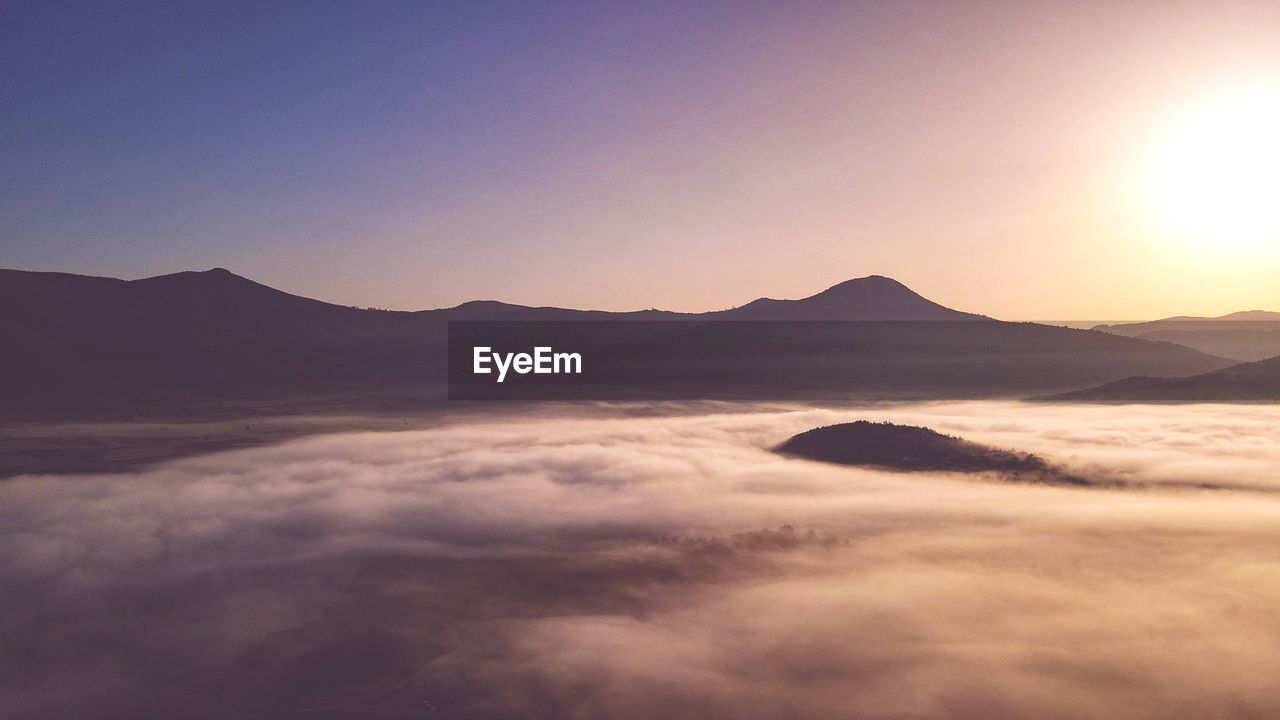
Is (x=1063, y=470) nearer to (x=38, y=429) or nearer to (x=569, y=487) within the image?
(x=569, y=487)

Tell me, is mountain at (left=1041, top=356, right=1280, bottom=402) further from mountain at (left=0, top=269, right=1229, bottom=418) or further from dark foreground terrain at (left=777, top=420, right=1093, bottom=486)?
dark foreground terrain at (left=777, top=420, right=1093, bottom=486)

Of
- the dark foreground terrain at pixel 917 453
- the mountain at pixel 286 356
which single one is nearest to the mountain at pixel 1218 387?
the mountain at pixel 286 356

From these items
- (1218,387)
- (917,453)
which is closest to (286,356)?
(917,453)

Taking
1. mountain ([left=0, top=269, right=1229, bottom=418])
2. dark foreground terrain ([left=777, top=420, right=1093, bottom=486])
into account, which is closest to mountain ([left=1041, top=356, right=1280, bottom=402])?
mountain ([left=0, top=269, right=1229, bottom=418])

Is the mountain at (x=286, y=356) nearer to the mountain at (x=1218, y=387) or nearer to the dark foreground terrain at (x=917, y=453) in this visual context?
the mountain at (x=1218, y=387)

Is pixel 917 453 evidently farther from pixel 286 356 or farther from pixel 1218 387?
pixel 286 356
